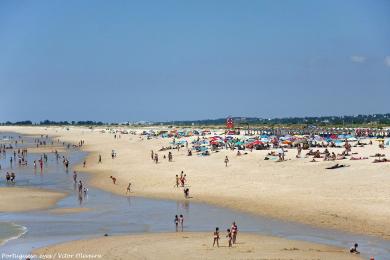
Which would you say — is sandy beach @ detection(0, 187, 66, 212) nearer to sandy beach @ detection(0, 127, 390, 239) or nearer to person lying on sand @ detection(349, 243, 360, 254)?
sandy beach @ detection(0, 127, 390, 239)

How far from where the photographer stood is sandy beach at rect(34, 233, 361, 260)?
19125mm

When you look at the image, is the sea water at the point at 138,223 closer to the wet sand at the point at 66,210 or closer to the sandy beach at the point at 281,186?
the wet sand at the point at 66,210

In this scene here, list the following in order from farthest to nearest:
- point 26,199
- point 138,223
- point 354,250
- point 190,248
Result: point 26,199 < point 138,223 < point 190,248 < point 354,250

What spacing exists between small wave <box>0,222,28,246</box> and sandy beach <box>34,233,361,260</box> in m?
2.81

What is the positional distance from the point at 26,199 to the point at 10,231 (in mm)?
10044

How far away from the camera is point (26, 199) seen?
34.2 metres

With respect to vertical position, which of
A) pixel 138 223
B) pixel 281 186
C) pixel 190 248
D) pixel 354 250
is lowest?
pixel 138 223

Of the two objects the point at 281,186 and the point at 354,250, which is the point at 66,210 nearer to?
the point at 281,186

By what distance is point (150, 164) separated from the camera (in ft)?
170

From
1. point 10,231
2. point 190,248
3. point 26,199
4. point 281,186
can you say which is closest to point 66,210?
point 26,199

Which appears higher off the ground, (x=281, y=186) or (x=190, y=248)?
(x=281, y=186)

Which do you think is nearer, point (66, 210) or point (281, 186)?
point (66, 210)

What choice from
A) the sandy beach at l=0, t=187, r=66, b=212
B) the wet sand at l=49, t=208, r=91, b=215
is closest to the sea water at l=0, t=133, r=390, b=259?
the wet sand at l=49, t=208, r=91, b=215

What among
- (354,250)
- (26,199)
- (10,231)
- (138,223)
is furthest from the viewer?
(26,199)
